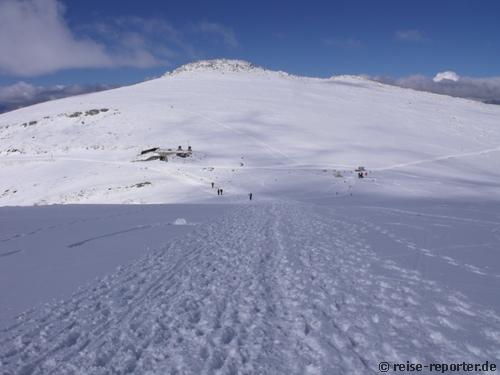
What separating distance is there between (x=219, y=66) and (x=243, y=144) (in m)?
90.3

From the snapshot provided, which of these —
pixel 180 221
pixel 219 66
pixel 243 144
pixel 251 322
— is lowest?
pixel 251 322

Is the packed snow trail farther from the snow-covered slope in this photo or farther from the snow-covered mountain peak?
the snow-covered mountain peak

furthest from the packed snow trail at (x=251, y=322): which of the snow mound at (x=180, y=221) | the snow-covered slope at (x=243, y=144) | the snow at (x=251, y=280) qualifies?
the snow-covered slope at (x=243, y=144)

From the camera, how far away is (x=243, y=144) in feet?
188

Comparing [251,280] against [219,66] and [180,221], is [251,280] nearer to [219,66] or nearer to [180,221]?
[180,221]

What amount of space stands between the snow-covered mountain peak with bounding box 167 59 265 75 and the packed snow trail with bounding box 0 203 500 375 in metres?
127

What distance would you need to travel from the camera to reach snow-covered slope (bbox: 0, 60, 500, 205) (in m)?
40.4

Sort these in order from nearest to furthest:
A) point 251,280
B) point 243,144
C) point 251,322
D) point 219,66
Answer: point 251,322
point 251,280
point 243,144
point 219,66

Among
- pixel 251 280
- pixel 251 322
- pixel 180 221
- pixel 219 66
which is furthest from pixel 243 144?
pixel 219 66

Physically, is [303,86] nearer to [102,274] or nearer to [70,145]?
[70,145]

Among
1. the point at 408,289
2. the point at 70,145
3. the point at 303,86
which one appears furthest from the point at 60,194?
the point at 303,86

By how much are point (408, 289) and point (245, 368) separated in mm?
4558

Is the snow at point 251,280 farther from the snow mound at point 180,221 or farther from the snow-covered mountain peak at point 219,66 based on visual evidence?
the snow-covered mountain peak at point 219,66

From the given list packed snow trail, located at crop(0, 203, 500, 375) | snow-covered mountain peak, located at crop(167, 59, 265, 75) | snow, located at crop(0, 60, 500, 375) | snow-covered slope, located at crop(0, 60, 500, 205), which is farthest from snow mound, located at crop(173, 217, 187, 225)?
snow-covered mountain peak, located at crop(167, 59, 265, 75)
